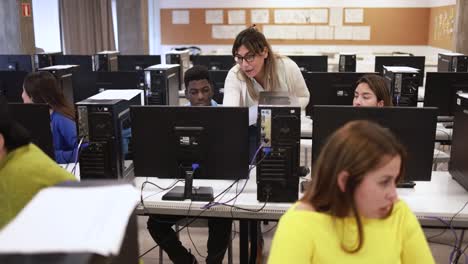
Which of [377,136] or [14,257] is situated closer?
[14,257]

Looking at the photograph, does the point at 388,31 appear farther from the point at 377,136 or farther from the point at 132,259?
the point at 132,259

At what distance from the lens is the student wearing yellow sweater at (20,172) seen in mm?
1294

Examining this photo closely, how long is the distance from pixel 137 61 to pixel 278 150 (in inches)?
155

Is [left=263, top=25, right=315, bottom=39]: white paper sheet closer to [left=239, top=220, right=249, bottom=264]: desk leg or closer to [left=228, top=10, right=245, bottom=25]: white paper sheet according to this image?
[left=228, top=10, right=245, bottom=25]: white paper sheet

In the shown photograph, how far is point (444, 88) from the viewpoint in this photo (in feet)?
11.9

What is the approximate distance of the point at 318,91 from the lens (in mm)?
3688

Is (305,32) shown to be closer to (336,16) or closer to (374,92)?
(336,16)

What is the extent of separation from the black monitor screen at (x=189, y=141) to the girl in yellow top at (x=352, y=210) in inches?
35.1

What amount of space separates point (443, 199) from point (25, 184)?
5.85ft

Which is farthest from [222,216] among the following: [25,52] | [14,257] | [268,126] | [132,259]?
[25,52]

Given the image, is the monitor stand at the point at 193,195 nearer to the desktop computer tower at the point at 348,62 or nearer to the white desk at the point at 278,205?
the white desk at the point at 278,205

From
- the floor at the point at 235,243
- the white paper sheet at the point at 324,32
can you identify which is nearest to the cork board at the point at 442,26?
the white paper sheet at the point at 324,32

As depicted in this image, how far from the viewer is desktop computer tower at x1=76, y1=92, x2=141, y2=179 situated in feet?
7.17

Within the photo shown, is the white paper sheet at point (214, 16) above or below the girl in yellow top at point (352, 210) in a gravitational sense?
above
